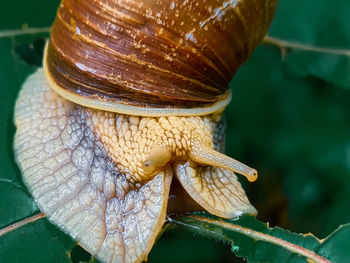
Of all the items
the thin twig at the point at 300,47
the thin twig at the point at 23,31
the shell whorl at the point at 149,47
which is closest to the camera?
the shell whorl at the point at 149,47

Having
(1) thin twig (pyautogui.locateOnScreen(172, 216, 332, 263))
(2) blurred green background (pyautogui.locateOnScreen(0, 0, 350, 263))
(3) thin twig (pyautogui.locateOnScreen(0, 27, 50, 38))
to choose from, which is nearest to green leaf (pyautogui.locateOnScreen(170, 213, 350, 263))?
(1) thin twig (pyautogui.locateOnScreen(172, 216, 332, 263))

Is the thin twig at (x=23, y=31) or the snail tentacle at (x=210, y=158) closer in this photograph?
the snail tentacle at (x=210, y=158)

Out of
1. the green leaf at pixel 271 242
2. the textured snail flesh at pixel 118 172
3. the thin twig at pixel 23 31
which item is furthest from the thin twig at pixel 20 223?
the thin twig at pixel 23 31

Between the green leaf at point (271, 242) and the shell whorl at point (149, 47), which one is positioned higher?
the shell whorl at point (149, 47)

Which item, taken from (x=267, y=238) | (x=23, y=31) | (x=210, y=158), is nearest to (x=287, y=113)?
(x=210, y=158)

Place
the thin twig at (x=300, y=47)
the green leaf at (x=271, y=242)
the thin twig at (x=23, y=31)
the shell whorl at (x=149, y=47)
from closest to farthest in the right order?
the green leaf at (x=271, y=242) → the shell whorl at (x=149, y=47) → the thin twig at (x=23, y=31) → the thin twig at (x=300, y=47)

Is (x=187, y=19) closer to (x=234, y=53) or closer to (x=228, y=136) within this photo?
(x=234, y=53)

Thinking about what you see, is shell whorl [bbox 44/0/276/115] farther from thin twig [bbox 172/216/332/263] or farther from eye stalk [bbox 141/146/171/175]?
thin twig [bbox 172/216/332/263]

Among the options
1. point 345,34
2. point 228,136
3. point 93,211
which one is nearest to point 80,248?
point 93,211

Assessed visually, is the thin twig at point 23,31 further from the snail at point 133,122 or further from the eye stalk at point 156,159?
the eye stalk at point 156,159
